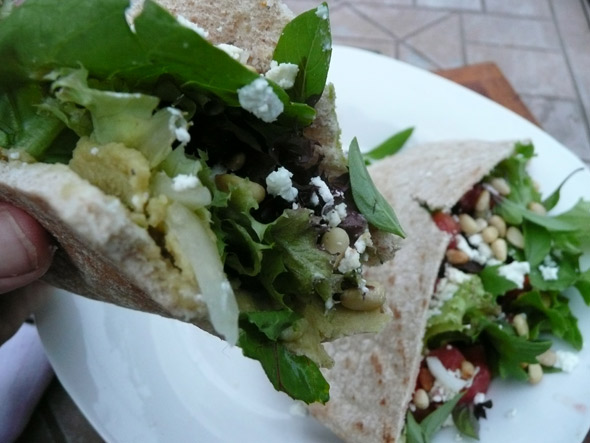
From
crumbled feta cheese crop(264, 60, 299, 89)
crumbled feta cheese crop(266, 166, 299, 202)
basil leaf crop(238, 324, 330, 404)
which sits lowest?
basil leaf crop(238, 324, 330, 404)

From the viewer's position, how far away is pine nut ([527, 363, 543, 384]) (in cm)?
260

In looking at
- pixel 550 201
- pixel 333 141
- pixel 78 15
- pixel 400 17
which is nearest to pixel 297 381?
pixel 333 141

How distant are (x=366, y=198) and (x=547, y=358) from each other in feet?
4.82

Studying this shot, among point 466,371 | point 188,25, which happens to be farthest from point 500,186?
point 188,25

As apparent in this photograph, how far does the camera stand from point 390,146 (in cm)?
333

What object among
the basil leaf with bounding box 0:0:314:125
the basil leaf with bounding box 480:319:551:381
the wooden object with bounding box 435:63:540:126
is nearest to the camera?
the basil leaf with bounding box 0:0:314:125

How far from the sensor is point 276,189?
1557mm

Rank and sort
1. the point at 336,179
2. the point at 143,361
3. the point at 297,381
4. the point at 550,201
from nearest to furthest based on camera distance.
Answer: the point at 297,381
the point at 336,179
the point at 143,361
the point at 550,201

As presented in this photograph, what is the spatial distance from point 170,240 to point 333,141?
Result: 636 mm

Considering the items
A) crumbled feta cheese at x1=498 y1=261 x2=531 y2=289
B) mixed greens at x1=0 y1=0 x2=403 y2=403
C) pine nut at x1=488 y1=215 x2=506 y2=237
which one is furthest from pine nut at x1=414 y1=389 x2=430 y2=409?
mixed greens at x1=0 y1=0 x2=403 y2=403

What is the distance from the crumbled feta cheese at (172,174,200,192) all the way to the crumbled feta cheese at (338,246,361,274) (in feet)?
1.66

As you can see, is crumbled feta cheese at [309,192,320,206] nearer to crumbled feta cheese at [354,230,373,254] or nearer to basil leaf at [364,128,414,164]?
crumbled feta cheese at [354,230,373,254]

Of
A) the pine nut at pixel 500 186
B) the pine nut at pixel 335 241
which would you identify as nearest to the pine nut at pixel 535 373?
the pine nut at pixel 500 186

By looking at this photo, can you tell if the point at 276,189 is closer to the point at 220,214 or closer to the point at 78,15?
the point at 220,214
